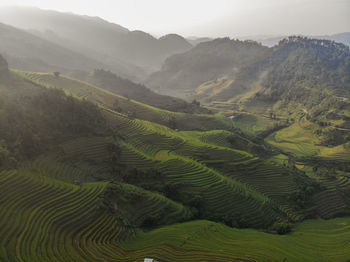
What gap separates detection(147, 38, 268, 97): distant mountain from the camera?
13175cm

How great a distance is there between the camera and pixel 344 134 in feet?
170

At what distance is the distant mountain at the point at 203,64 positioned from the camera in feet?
432

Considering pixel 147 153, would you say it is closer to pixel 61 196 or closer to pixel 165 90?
pixel 61 196

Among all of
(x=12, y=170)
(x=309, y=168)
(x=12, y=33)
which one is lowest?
(x=309, y=168)

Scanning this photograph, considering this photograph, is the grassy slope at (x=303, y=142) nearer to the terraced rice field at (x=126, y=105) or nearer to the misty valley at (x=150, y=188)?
the misty valley at (x=150, y=188)

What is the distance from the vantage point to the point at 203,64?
459 feet

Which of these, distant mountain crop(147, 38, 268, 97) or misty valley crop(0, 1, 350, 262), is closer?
misty valley crop(0, 1, 350, 262)

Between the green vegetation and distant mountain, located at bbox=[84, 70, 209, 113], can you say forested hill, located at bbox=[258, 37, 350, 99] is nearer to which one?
distant mountain, located at bbox=[84, 70, 209, 113]

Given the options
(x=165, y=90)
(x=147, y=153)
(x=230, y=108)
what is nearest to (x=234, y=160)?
(x=147, y=153)

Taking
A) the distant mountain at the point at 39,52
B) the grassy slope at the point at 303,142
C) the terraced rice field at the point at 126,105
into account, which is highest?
the distant mountain at the point at 39,52

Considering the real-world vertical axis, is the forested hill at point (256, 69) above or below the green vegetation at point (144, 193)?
above

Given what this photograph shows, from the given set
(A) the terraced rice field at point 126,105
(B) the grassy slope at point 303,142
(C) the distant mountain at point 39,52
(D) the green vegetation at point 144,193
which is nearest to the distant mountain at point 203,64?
(C) the distant mountain at point 39,52

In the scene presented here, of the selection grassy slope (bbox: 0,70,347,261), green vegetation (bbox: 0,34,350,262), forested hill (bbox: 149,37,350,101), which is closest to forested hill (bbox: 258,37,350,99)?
forested hill (bbox: 149,37,350,101)

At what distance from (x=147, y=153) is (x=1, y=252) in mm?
18318
